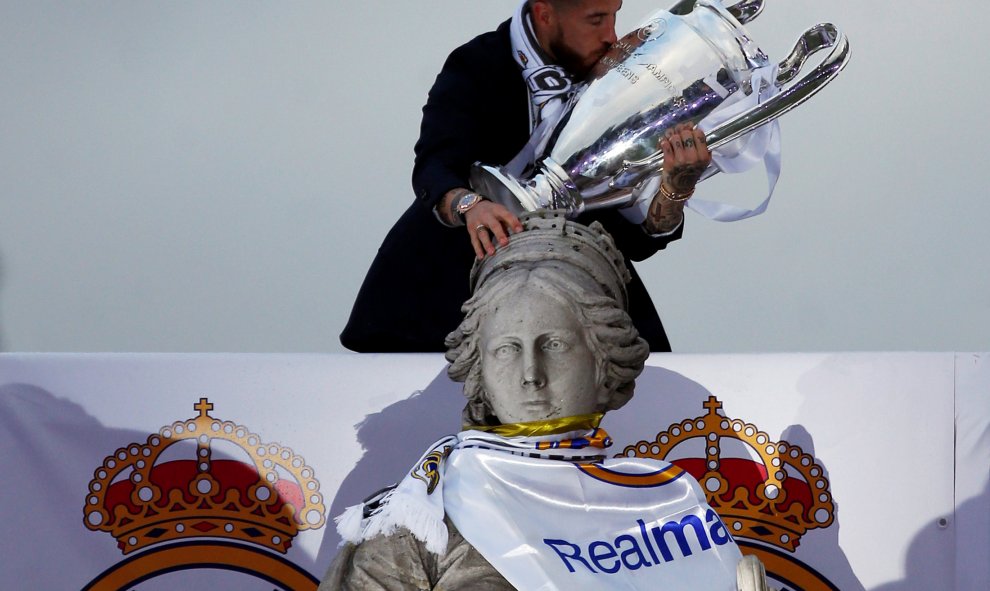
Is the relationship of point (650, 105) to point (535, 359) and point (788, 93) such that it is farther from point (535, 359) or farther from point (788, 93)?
point (535, 359)

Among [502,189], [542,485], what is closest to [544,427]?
[542,485]

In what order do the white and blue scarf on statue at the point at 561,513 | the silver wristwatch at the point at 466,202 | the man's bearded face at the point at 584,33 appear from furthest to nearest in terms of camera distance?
the man's bearded face at the point at 584,33 < the silver wristwatch at the point at 466,202 < the white and blue scarf on statue at the point at 561,513

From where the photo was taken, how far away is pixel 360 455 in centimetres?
280

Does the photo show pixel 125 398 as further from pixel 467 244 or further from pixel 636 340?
pixel 636 340

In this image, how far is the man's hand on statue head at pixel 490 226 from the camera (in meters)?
2.41

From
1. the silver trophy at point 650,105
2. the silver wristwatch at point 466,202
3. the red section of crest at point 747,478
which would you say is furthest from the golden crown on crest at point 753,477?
the silver wristwatch at point 466,202

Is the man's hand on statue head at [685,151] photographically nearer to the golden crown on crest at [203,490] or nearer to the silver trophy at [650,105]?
the silver trophy at [650,105]

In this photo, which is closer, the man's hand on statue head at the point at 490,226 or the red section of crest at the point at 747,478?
the man's hand on statue head at the point at 490,226

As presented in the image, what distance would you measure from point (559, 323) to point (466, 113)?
0.79m

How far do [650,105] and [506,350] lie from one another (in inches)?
26.4

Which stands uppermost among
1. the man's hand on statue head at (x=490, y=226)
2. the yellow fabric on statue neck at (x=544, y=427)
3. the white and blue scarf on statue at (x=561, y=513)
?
the man's hand on statue head at (x=490, y=226)

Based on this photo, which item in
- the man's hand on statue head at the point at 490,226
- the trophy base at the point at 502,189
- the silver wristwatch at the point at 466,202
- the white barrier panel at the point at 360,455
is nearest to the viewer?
the man's hand on statue head at the point at 490,226

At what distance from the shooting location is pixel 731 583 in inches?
83.4

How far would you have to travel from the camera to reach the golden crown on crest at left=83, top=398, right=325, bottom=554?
9.04 ft
